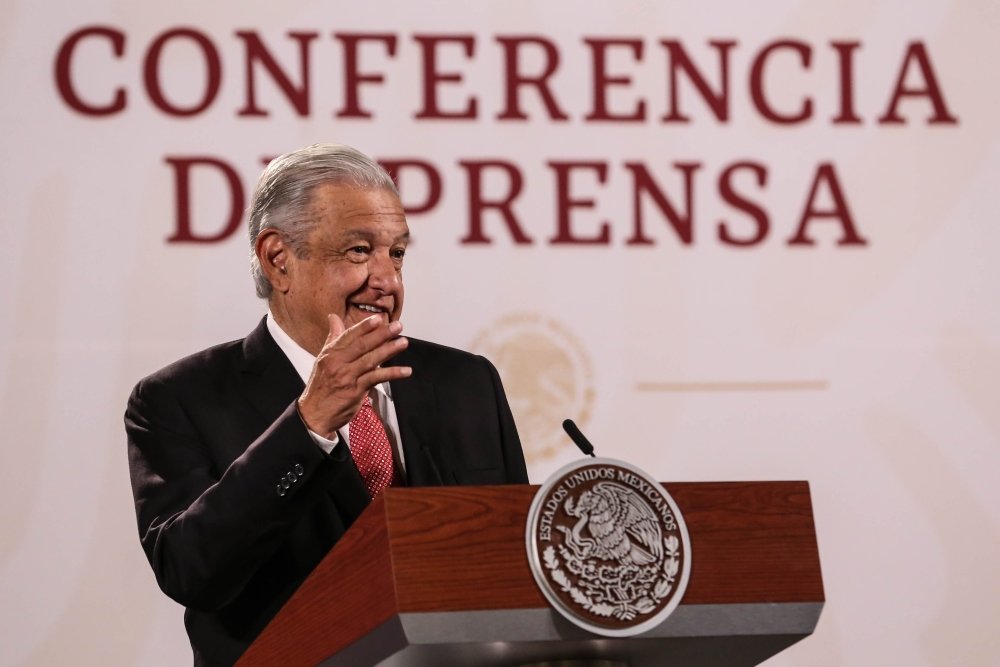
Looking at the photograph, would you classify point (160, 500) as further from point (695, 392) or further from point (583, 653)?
point (695, 392)

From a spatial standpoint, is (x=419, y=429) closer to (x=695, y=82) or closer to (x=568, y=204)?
(x=568, y=204)

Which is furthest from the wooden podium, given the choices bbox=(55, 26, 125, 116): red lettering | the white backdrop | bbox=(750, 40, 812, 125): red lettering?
bbox=(750, 40, 812, 125): red lettering

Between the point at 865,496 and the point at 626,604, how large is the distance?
2.11 m

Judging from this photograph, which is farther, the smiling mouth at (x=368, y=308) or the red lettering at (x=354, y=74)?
the red lettering at (x=354, y=74)

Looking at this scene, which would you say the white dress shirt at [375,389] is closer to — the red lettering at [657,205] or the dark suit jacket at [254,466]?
the dark suit jacket at [254,466]

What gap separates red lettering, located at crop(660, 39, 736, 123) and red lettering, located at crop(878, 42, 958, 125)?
41 cm

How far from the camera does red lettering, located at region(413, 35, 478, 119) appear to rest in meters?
3.62

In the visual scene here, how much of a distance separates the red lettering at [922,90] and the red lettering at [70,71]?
1849mm

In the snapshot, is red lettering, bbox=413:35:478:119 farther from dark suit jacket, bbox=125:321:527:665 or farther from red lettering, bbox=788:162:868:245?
dark suit jacket, bbox=125:321:527:665

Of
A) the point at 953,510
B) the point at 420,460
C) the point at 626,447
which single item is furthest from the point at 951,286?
the point at 420,460

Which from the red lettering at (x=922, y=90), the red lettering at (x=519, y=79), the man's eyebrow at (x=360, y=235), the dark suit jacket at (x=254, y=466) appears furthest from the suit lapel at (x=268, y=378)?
the red lettering at (x=922, y=90)

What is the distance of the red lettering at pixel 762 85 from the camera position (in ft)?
12.3

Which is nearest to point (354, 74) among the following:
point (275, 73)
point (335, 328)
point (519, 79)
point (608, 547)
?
point (275, 73)

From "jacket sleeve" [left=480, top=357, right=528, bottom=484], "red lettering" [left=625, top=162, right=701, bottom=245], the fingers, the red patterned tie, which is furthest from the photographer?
"red lettering" [left=625, top=162, right=701, bottom=245]
